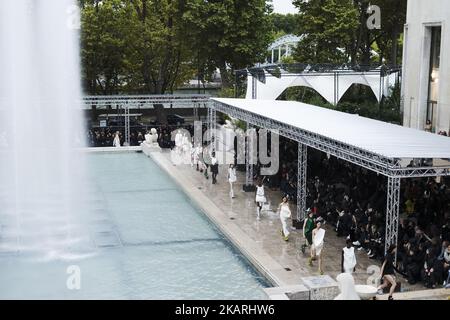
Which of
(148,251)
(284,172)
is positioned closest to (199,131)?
(284,172)

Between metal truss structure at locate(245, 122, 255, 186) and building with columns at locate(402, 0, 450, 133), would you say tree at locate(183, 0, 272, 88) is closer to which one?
building with columns at locate(402, 0, 450, 133)

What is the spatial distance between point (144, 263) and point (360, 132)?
22.8 feet

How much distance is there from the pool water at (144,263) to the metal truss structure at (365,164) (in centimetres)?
320

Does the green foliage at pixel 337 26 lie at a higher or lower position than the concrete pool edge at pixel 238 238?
higher

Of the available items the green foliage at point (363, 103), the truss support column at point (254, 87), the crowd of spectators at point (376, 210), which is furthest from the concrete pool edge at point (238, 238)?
the green foliage at point (363, 103)

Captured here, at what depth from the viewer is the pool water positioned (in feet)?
47.7

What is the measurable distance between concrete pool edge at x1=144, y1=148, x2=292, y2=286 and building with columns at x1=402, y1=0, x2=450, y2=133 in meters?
11.3

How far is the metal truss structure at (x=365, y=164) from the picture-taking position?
552 inches

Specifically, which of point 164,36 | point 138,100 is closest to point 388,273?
point 138,100

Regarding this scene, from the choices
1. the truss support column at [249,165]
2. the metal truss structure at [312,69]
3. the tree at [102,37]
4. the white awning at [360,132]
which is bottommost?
the truss support column at [249,165]

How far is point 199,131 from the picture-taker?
33938mm

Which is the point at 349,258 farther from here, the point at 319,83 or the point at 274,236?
the point at 319,83

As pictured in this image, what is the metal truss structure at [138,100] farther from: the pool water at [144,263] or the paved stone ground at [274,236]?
the pool water at [144,263]

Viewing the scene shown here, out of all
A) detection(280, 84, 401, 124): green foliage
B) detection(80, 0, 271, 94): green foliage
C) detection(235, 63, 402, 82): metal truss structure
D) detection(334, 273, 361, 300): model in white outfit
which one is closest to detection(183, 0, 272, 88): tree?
detection(80, 0, 271, 94): green foliage
